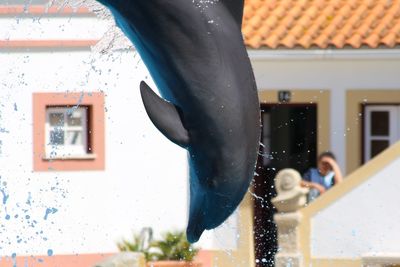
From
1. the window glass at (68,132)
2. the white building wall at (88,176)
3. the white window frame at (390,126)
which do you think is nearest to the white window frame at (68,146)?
the window glass at (68,132)

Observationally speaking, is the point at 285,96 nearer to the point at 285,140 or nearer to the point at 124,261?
the point at 285,140

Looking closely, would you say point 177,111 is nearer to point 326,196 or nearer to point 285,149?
point 326,196

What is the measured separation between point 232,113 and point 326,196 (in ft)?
37.6

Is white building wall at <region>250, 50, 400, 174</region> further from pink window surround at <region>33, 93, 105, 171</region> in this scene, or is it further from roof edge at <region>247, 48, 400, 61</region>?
A: pink window surround at <region>33, 93, 105, 171</region>

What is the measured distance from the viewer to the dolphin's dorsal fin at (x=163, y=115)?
7852 millimetres

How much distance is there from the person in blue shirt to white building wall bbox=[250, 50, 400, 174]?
477cm

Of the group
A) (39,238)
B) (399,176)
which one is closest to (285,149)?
(39,238)

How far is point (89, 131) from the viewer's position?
976 inches

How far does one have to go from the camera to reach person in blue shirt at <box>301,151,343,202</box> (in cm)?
1984

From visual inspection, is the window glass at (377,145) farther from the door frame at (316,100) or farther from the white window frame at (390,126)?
the door frame at (316,100)

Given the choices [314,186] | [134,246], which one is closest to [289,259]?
[314,186]

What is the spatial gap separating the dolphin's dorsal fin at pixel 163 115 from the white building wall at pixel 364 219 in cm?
1129

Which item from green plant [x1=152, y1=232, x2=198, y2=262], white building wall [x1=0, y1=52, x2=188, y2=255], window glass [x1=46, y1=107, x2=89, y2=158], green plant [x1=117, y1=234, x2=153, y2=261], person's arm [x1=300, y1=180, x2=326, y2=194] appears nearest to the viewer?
person's arm [x1=300, y1=180, x2=326, y2=194]

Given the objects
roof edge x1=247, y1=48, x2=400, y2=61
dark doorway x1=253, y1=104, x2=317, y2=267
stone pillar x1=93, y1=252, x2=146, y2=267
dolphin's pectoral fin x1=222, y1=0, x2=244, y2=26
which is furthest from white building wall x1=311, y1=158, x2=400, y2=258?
dolphin's pectoral fin x1=222, y1=0, x2=244, y2=26
